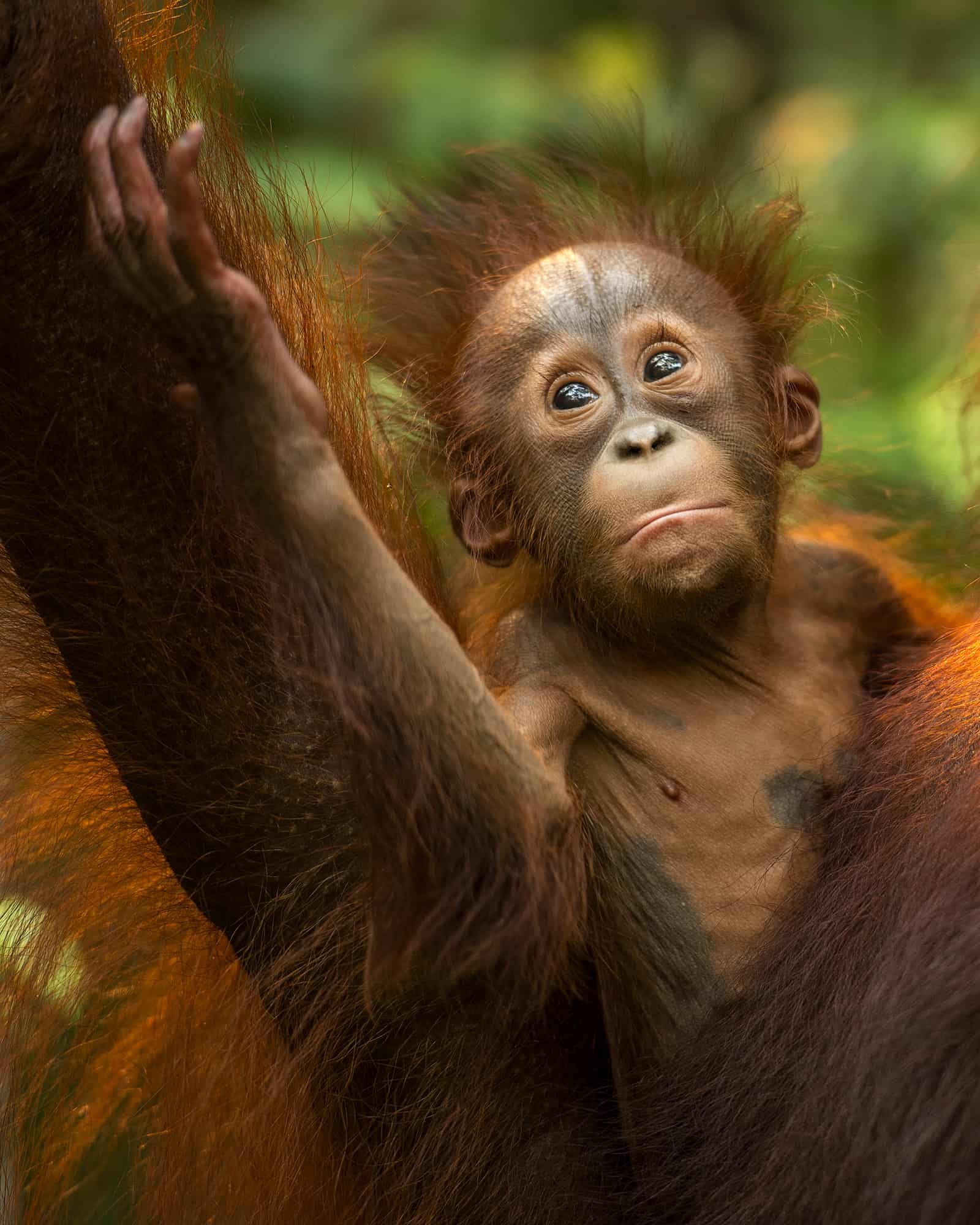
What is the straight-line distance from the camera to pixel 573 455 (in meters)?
1.99

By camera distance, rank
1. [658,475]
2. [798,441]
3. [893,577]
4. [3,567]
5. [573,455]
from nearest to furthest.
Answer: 1. [3,567]
2. [658,475]
3. [573,455]
4. [798,441]
5. [893,577]

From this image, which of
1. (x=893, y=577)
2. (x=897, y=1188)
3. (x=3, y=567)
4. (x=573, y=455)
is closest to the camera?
(x=897, y=1188)

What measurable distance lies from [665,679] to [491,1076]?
55 centimetres

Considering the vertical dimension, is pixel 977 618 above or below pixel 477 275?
below

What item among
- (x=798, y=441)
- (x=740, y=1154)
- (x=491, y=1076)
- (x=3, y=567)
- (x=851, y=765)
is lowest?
(x=740, y=1154)

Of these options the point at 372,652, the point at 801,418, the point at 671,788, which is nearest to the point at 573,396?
the point at 801,418

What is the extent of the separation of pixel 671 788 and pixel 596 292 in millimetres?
689

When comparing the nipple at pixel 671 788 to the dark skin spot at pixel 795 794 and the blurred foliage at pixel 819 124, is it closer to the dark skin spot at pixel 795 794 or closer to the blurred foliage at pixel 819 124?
the dark skin spot at pixel 795 794

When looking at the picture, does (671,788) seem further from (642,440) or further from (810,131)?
(810,131)

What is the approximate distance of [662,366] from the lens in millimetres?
2018

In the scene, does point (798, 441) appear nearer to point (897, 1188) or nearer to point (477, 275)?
point (477, 275)

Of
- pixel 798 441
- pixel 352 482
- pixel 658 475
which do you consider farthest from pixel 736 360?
pixel 352 482

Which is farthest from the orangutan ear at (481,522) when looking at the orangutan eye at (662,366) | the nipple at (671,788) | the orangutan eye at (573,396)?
the nipple at (671,788)

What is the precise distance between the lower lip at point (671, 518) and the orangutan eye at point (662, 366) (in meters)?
0.24
